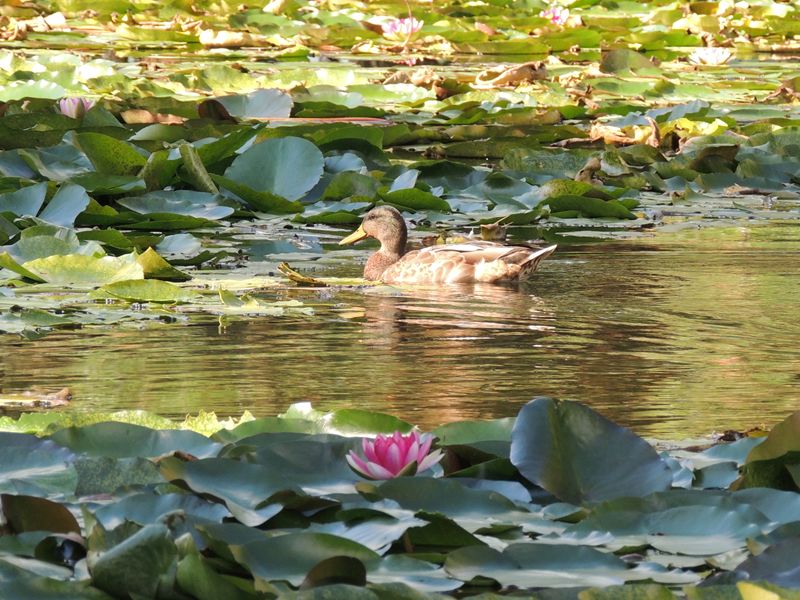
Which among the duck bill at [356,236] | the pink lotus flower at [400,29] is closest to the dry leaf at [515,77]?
the pink lotus flower at [400,29]

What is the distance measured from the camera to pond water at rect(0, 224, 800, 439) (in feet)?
13.8

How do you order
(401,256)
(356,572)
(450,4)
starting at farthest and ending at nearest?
(450,4) < (401,256) < (356,572)

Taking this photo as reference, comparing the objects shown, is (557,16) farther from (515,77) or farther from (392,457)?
(392,457)

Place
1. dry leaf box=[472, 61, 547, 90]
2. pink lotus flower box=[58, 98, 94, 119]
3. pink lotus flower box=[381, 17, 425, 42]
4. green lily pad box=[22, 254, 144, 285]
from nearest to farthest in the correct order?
green lily pad box=[22, 254, 144, 285] < pink lotus flower box=[58, 98, 94, 119] < dry leaf box=[472, 61, 547, 90] < pink lotus flower box=[381, 17, 425, 42]

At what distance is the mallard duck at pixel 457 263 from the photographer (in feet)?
22.6

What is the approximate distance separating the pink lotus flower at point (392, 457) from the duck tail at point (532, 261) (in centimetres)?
394

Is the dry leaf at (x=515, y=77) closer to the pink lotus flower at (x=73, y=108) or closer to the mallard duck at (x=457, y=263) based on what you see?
the pink lotus flower at (x=73, y=108)

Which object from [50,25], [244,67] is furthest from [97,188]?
[50,25]

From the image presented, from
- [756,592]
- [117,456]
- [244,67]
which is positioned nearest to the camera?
[756,592]

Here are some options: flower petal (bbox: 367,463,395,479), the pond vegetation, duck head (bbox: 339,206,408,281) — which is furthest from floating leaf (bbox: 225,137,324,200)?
flower petal (bbox: 367,463,395,479)

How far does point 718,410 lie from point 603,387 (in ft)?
1.53

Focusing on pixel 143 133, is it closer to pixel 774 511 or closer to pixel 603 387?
pixel 603 387

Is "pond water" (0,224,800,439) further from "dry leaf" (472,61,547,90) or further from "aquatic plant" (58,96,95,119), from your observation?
"dry leaf" (472,61,547,90)

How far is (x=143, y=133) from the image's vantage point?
8930 millimetres
